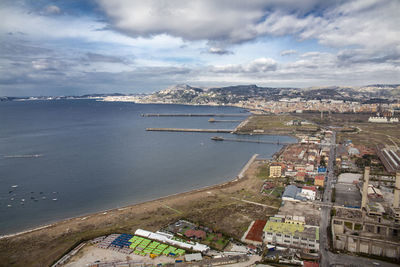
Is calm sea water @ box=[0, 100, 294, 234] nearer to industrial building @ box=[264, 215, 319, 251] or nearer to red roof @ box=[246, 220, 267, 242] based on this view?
red roof @ box=[246, 220, 267, 242]

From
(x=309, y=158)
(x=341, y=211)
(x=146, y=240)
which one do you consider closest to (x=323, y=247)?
(x=341, y=211)

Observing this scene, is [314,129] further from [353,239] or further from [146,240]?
[146,240]

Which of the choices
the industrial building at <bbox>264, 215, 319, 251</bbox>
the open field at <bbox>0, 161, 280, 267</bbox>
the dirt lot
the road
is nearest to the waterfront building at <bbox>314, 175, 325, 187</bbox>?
the road

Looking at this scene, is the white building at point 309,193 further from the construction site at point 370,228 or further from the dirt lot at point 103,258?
the dirt lot at point 103,258

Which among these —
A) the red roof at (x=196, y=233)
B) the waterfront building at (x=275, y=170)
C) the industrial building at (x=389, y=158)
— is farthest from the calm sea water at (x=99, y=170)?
the industrial building at (x=389, y=158)

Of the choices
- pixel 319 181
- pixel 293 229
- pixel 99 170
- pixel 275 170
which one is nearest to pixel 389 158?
pixel 319 181

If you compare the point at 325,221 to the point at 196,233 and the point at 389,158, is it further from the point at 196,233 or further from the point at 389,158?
the point at 389,158
